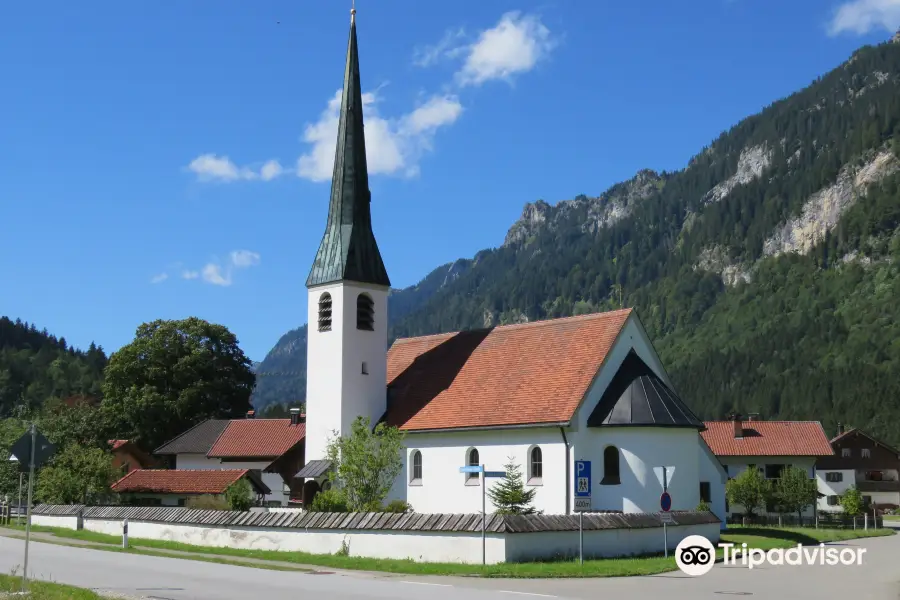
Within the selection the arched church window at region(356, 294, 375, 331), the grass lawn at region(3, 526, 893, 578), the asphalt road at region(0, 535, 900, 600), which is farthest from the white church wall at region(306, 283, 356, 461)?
the asphalt road at region(0, 535, 900, 600)

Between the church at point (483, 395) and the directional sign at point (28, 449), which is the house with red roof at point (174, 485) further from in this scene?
the directional sign at point (28, 449)

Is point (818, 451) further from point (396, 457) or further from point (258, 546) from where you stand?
point (258, 546)

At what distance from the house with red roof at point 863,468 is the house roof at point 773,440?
1071 inches

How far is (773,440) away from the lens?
75.3 m

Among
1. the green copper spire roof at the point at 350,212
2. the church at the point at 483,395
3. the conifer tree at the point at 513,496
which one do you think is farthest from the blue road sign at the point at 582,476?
the green copper spire roof at the point at 350,212

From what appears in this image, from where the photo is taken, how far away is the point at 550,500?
3691 centimetres

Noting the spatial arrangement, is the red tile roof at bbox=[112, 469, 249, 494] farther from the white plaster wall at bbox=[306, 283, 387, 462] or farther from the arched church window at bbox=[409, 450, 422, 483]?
the arched church window at bbox=[409, 450, 422, 483]

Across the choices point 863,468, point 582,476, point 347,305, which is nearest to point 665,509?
point 582,476

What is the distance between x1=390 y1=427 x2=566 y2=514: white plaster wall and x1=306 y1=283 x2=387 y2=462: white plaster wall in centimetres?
300

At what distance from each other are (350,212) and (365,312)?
15.6ft

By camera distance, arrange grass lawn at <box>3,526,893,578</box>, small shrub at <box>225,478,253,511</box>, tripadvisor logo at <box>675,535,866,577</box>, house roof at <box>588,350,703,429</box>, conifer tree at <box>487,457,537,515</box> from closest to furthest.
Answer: grass lawn at <box>3,526,893,578</box>
tripadvisor logo at <box>675,535,866,577</box>
conifer tree at <box>487,457,537,515</box>
house roof at <box>588,350,703,429</box>
small shrub at <box>225,478,253,511</box>

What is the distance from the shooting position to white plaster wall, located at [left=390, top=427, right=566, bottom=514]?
3703 cm

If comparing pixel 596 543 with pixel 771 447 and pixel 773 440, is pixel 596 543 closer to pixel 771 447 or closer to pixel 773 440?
pixel 771 447

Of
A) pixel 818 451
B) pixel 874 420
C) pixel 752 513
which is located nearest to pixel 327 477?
pixel 752 513
